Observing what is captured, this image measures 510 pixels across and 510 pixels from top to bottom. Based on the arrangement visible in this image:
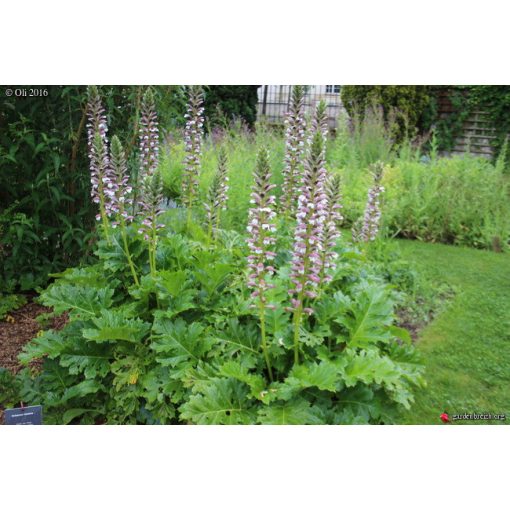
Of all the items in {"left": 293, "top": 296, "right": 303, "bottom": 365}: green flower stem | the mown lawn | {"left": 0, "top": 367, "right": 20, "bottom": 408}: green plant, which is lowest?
{"left": 0, "top": 367, "right": 20, "bottom": 408}: green plant

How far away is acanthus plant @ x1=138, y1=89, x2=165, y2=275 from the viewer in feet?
9.79

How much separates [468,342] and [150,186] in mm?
2533

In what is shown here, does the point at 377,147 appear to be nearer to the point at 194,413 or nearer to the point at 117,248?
the point at 117,248

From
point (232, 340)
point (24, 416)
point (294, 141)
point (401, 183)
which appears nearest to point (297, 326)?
point (232, 340)

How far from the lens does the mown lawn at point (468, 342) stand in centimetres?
298

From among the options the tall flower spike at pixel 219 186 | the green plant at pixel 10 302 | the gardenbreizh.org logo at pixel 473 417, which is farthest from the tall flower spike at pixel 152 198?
the gardenbreizh.org logo at pixel 473 417

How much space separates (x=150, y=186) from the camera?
298 centimetres

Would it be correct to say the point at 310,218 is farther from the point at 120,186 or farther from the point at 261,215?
the point at 120,186

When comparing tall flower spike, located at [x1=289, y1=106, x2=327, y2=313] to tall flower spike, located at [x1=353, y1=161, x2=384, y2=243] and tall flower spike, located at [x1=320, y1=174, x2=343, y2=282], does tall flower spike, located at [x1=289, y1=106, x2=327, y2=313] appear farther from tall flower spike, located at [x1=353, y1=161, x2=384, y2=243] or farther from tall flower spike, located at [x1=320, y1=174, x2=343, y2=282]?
tall flower spike, located at [x1=353, y1=161, x2=384, y2=243]

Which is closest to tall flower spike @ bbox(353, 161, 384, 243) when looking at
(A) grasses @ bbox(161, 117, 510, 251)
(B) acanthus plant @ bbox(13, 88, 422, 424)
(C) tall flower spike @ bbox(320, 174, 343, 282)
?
(B) acanthus plant @ bbox(13, 88, 422, 424)

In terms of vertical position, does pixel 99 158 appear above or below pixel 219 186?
above

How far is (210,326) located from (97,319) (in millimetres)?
699

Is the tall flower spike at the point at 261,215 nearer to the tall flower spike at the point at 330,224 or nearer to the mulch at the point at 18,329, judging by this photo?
the tall flower spike at the point at 330,224

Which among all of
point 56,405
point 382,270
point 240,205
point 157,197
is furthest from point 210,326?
point 382,270
